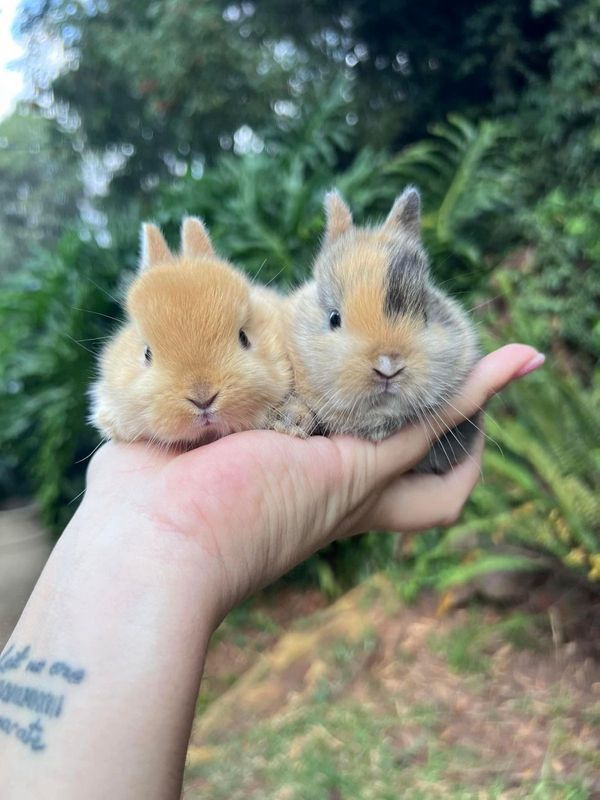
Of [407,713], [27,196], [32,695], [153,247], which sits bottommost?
[32,695]

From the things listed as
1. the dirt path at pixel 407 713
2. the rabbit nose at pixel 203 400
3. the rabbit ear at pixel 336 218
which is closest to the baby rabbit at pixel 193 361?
the rabbit nose at pixel 203 400

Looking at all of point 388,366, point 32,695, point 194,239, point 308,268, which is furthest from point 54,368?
point 32,695

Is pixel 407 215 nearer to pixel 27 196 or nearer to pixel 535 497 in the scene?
pixel 535 497

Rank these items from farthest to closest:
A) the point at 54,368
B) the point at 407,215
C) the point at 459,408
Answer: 1. the point at 54,368
2. the point at 407,215
3. the point at 459,408

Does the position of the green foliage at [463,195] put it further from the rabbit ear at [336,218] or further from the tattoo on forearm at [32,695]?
the tattoo on forearm at [32,695]

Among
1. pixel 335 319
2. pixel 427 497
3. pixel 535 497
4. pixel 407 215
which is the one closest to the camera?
pixel 335 319

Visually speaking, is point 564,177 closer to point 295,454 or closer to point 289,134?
point 289,134
